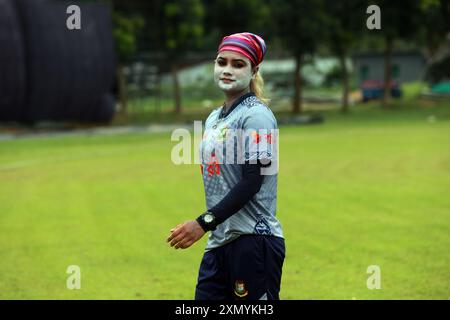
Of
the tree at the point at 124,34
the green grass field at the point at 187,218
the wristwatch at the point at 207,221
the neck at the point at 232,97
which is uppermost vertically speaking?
the neck at the point at 232,97

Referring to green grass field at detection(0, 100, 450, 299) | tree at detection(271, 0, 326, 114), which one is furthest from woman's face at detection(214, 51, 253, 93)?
tree at detection(271, 0, 326, 114)

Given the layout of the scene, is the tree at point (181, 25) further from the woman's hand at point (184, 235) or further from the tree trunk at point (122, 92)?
the woman's hand at point (184, 235)

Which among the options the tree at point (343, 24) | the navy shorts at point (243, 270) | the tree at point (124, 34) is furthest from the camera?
the tree at point (343, 24)

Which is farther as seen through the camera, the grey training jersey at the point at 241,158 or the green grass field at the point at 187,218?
the green grass field at the point at 187,218

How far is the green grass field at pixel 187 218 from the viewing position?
397 inches

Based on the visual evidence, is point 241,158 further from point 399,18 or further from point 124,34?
point 399,18

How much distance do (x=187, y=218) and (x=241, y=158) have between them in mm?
9249

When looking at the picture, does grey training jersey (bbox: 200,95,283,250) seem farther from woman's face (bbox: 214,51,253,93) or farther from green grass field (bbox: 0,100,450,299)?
green grass field (bbox: 0,100,450,299)

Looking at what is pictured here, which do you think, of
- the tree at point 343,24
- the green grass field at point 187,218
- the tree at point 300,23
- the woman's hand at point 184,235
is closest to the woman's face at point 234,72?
the woman's hand at point 184,235

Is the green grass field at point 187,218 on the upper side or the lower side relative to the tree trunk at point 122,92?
upper

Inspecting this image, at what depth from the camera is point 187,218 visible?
14.6m

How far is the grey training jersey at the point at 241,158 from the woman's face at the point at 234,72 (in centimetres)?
10

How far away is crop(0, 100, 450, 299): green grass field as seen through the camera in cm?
1009
